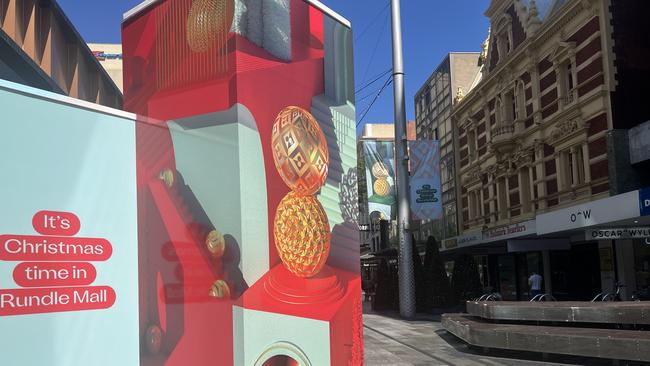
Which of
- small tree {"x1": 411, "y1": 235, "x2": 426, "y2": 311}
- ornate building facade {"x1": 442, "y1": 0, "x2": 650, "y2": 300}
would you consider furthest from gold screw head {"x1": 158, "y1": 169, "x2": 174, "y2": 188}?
small tree {"x1": 411, "y1": 235, "x2": 426, "y2": 311}

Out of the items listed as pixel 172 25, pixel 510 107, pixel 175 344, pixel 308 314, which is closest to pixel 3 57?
pixel 172 25

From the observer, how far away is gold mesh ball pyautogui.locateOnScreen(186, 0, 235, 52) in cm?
289

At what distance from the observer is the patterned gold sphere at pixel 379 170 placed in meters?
23.0

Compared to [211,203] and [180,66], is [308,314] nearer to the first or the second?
[211,203]

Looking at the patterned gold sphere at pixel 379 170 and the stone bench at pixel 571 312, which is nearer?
the stone bench at pixel 571 312

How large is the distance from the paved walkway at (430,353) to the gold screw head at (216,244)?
8517mm

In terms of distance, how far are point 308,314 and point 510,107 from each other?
2673cm

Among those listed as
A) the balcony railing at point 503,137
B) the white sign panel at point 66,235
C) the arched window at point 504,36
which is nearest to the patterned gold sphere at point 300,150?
the white sign panel at point 66,235

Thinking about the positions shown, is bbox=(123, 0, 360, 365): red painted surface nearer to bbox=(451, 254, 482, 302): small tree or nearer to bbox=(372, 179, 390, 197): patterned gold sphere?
bbox=(372, 179, 390, 197): patterned gold sphere

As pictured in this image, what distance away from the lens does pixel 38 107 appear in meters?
2.14

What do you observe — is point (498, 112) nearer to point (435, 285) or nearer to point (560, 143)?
point (560, 143)

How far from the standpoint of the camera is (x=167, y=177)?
9.12ft

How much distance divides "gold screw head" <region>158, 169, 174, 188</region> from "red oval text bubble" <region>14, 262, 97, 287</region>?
1.94ft

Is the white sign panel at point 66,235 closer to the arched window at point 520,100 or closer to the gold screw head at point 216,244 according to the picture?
the gold screw head at point 216,244
